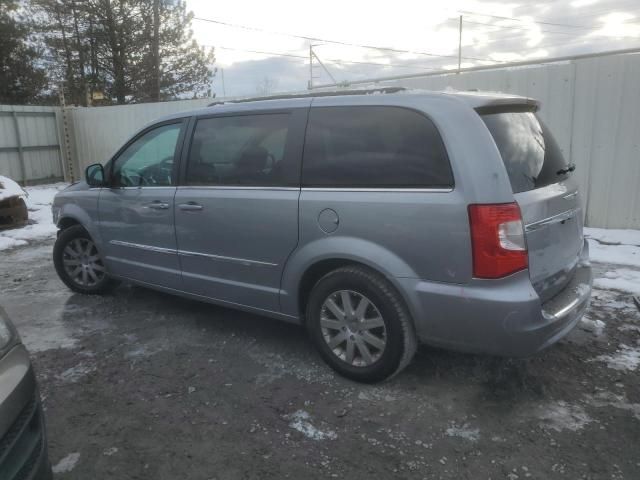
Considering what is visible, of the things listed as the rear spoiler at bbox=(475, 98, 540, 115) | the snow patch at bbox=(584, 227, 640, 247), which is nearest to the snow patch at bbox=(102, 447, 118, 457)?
the rear spoiler at bbox=(475, 98, 540, 115)

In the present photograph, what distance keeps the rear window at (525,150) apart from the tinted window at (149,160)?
2486 mm

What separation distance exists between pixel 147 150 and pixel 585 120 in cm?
543

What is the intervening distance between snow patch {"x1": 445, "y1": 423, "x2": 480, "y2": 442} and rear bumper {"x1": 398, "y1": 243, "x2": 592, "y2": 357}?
42 centimetres

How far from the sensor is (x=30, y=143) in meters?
13.9

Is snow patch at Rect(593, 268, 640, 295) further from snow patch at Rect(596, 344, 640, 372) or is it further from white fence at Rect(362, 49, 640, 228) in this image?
white fence at Rect(362, 49, 640, 228)

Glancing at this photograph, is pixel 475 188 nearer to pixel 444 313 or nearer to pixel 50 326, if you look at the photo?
pixel 444 313

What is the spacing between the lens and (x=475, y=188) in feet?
8.47

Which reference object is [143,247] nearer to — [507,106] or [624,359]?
[507,106]

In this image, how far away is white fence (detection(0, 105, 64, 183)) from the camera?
1334 centimetres

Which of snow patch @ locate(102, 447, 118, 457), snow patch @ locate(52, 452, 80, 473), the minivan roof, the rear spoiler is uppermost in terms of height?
the minivan roof

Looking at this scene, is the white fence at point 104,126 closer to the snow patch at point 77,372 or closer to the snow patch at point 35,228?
the snow patch at point 35,228

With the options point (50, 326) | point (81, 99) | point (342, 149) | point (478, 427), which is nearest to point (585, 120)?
point (342, 149)

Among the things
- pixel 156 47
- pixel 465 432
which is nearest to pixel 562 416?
pixel 465 432

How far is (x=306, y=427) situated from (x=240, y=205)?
1539 mm
